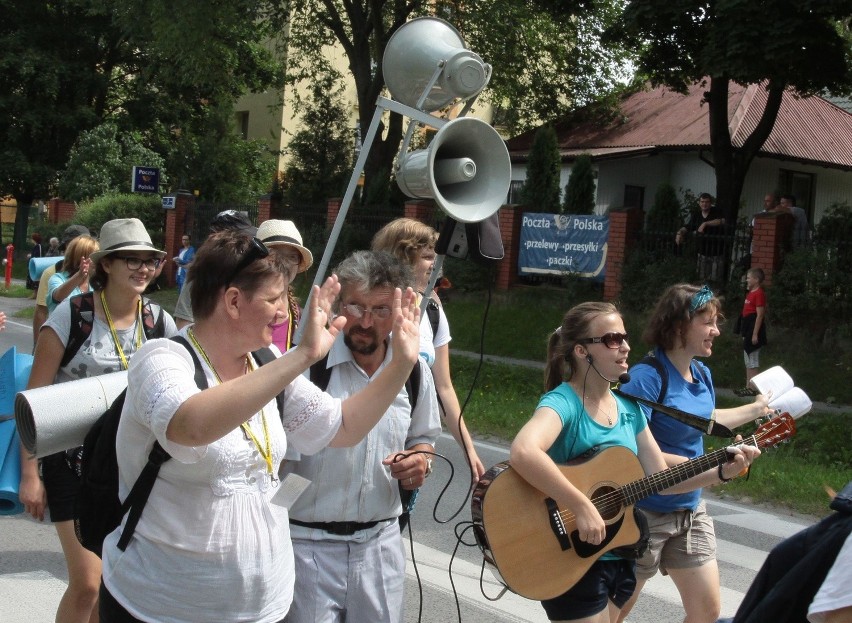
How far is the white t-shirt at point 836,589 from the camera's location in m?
1.97

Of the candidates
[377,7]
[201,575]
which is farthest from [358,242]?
[201,575]

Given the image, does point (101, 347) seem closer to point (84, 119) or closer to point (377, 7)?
point (377, 7)

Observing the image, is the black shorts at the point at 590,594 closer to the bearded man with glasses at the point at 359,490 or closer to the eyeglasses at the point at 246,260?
the bearded man with glasses at the point at 359,490

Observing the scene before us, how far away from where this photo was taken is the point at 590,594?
3.68 m

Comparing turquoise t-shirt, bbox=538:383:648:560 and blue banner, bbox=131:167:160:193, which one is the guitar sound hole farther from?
blue banner, bbox=131:167:160:193

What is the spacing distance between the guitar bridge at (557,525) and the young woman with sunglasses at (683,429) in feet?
2.11

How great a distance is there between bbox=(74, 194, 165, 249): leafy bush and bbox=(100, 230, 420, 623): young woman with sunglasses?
3048 cm

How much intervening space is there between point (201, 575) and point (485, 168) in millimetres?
2007

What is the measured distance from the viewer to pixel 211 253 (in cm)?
256

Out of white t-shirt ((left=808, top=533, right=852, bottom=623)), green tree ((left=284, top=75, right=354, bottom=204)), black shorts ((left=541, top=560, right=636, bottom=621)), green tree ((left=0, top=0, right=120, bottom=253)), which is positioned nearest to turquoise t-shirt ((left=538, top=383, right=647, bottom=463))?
black shorts ((left=541, top=560, right=636, bottom=621))

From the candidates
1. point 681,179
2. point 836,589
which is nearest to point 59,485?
point 836,589

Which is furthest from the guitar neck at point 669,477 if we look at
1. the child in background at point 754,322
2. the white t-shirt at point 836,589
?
the child in background at point 754,322

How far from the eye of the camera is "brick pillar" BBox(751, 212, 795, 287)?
52.0ft

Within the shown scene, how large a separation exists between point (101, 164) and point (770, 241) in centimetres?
2645
